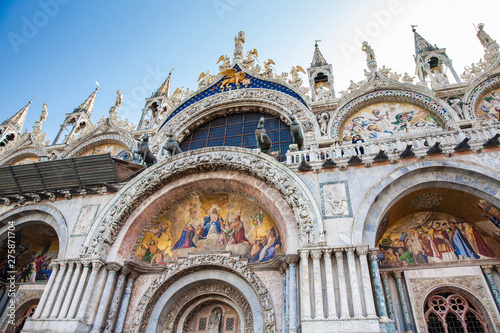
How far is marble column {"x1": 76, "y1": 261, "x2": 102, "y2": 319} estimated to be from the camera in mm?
9031

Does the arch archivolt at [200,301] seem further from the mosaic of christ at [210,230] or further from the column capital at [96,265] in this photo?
the column capital at [96,265]

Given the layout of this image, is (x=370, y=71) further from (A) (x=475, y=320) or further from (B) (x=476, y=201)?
(A) (x=475, y=320)

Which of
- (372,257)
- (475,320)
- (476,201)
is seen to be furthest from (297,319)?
(476,201)

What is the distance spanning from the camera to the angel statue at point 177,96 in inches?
656

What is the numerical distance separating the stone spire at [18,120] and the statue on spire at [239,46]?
1525cm

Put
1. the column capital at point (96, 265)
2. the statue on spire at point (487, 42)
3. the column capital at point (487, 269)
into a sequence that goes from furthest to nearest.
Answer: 1. the statue on spire at point (487, 42)
2. the column capital at point (96, 265)
3. the column capital at point (487, 269)

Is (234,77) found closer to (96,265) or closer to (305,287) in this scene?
(96,265)

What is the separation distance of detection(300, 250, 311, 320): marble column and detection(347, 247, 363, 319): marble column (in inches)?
39.1

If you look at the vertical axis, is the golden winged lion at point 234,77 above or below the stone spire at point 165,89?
below

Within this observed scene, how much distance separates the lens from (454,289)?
8.84m

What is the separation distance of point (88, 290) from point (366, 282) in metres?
7.57

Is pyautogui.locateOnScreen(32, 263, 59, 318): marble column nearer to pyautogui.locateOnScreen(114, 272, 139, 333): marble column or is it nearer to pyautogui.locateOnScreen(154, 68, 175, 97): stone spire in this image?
pyautogui.locateOnScreen(114, 272, 139, 333): marble column

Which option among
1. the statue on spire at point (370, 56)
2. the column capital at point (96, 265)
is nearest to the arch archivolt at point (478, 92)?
the statue on spire at point (370, 56)

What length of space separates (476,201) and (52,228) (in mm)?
13915
